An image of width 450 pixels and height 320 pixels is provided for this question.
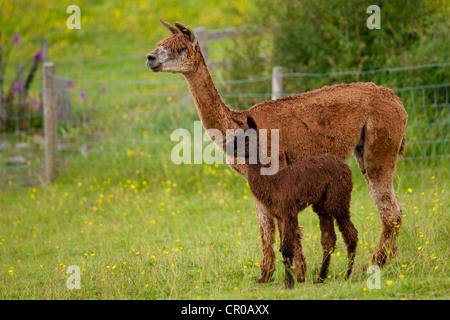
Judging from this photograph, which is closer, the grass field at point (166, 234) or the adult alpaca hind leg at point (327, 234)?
the adult alpaca hind leg at point (327, 234)

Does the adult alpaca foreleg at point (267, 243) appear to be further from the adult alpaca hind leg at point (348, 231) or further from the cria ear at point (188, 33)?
the cria ear at point (188, 33)

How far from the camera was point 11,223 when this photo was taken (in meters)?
8.10

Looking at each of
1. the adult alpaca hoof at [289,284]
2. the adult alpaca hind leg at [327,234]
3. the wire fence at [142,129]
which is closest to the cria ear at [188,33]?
the adult alpaca hind leg at [327,234]

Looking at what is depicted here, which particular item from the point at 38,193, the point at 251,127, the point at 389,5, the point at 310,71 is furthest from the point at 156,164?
the point at 251,127

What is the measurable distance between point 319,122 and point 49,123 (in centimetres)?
581

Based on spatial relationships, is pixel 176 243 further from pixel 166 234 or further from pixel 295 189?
pixel 295 189

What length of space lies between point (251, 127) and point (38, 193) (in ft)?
17.8

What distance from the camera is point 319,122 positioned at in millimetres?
5363

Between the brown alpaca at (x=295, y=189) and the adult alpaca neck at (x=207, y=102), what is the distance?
384 mm

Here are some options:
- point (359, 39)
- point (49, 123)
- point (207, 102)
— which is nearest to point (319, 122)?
point (207, 102)

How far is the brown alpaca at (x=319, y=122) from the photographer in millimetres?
5199

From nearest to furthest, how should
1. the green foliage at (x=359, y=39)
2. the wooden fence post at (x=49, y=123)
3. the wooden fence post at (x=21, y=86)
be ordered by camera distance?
1. the green foliage at (x=359, y=39)
2. the wooden fence post at (x=49, y=123)
3. the wooden fence post at (x=21, y=86)

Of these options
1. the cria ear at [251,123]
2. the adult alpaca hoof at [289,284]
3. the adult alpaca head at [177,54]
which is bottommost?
the adult alpaca hoof at [289,284]

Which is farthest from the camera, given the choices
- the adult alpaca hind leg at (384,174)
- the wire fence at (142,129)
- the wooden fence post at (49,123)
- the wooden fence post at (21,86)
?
the wooden fence post at (21,86)
